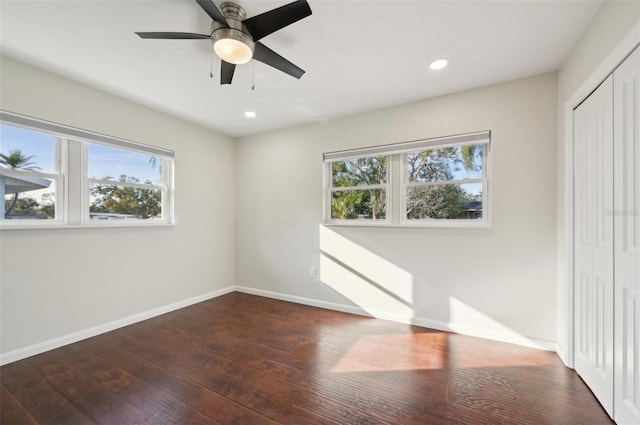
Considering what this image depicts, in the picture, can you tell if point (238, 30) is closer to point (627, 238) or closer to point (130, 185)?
point (130, 185)

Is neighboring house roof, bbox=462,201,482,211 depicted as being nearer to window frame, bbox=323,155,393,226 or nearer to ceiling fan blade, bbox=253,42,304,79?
window frame, bbox=323,155,393,226

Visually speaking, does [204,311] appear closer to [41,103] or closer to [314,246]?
[314,246]

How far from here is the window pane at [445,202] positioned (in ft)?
9.15

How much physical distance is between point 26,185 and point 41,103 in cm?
76

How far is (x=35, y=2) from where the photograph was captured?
5.42 feet

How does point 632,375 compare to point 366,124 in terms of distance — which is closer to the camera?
point 632,375

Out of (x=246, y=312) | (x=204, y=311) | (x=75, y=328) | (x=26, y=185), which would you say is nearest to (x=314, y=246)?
(x=246, y=312)

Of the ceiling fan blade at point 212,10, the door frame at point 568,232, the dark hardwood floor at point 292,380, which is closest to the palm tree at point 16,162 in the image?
the dark hardwood floor at point 292,380

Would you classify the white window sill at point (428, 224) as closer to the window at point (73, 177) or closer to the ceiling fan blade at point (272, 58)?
the ceiling fan blade at point (272, 58)

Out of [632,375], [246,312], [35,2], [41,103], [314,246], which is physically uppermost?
[35,2]

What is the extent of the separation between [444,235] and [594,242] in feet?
3.85

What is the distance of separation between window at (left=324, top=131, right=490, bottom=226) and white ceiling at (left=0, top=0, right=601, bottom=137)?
1.98 ft

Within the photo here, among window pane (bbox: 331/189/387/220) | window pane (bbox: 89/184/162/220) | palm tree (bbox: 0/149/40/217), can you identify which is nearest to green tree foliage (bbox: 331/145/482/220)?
window pane (bbox: 331/189/387/220)

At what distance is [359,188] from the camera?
3.44 metres
